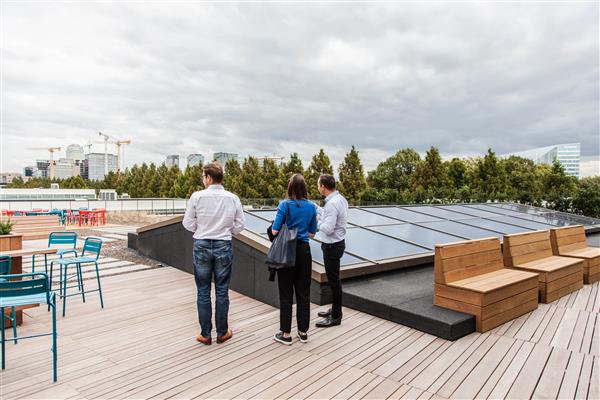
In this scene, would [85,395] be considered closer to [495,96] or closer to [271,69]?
[271,69]

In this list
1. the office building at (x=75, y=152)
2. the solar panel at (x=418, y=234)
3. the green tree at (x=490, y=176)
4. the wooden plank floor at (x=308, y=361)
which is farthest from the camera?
the office building at (x=75, y=152)

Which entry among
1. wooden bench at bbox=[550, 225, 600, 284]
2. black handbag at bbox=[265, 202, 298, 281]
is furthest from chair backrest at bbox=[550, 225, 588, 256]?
black handbag at bbox=[265, 202, 298, 281]

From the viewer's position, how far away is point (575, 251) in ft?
21.9

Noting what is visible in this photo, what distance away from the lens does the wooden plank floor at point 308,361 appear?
2.75 metres

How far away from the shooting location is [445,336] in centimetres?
368

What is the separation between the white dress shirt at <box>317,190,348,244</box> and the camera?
3.86 m

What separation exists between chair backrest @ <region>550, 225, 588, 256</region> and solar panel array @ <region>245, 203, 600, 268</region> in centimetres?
149

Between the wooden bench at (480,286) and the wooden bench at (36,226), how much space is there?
591 inches

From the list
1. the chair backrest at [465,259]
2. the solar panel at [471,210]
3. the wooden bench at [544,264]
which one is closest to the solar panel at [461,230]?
the wooden bench at [544,264]

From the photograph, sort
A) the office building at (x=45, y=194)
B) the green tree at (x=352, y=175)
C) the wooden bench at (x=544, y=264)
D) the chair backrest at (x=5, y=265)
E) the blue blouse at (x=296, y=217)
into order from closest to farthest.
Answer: the blue blouse at (x=296, y=217), the chair backrest at (x=5, y=265), the wooden bench at (x=544, y=264), the green tree at (x=352, y=175), the office building at (x=45, y=194)

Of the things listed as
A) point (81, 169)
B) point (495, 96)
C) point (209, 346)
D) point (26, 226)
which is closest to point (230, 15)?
point (209, 346)

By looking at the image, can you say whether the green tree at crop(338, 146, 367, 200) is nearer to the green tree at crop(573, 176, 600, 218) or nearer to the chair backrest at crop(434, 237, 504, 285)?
the green tree at crop(573, 176, 600, 218)

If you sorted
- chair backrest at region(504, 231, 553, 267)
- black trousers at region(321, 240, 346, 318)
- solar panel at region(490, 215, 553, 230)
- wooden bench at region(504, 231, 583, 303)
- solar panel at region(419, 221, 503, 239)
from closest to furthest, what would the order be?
black trousers at region(321, 240, 346, 318) < wooden bench at region(504, 231, 583, 303) < chair backrest at region(504, 231, 553, 267) < solar panel at region(419, 221, 503, 239) < solar panel at region(490, 215, 553, 230)

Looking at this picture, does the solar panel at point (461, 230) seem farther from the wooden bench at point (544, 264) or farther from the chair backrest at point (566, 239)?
the wooden bench at point (544, 264)
